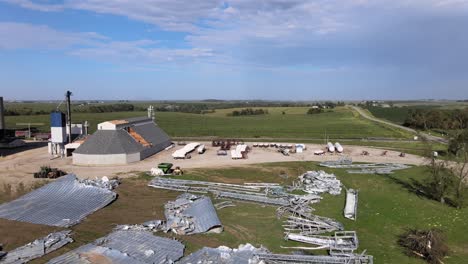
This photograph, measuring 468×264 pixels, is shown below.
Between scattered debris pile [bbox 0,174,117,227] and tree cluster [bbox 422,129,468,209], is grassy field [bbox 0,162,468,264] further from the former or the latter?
tree cluster [bbox 422,129,468,209]

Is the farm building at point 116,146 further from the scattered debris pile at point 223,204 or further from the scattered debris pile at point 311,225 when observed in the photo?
the scattered debris pile at point 311,225

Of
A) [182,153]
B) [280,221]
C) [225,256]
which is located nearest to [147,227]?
[225,256]

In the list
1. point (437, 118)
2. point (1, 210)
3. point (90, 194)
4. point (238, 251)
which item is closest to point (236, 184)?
point (90, 194)

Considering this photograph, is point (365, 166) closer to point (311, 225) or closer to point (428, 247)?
point (311, 225)

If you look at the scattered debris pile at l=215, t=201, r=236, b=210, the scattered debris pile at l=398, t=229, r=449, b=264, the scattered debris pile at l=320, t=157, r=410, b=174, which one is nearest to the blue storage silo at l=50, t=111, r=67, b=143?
the scattered debris pile at l=215, t=201, r=236, b=210

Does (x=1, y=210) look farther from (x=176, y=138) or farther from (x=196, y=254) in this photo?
(x=176, y=138)

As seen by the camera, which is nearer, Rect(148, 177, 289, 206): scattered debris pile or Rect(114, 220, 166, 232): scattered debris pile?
Rect(114, 220, 166, 232): scattered debris pile
